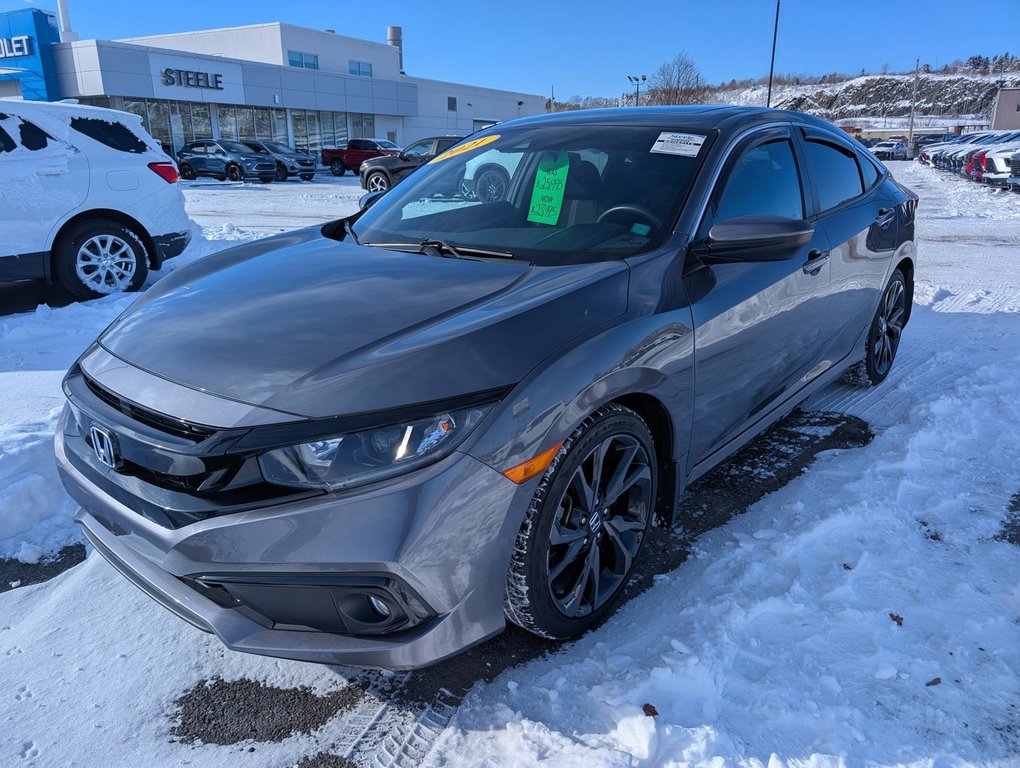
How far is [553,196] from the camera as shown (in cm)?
306

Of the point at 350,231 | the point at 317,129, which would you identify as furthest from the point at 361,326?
the point at 317,129

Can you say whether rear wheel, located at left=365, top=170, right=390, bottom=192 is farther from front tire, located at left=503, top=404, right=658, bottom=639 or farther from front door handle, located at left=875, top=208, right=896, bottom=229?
front tire, located at left=503, top=404, right=658, bottom=639

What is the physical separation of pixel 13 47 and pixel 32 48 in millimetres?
1448

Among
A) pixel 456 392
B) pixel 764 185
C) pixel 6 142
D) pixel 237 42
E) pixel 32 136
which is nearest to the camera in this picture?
pixel 456 392

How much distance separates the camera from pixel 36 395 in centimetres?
425

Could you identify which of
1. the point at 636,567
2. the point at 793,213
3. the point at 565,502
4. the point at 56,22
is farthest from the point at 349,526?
the point at 56,22

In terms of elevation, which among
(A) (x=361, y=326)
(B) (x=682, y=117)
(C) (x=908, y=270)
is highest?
(B) (x=682, y=117)

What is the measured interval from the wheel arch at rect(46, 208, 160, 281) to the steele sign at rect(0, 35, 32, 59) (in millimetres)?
36070

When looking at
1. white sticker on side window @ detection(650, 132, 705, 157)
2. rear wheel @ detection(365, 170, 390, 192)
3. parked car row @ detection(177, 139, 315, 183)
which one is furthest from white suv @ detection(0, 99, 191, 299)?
parked car row @ detection(177, 139, 315, 183)

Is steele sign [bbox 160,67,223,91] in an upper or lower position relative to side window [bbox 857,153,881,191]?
upper

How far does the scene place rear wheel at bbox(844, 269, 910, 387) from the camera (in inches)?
178

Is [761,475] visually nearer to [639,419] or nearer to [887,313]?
[639,419]

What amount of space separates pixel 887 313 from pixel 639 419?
3044 millimetres

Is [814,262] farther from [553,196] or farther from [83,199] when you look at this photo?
[83,199]
